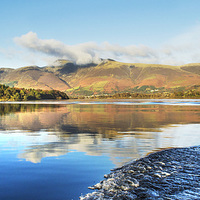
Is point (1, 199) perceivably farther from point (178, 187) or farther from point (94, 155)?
point (94, 155)

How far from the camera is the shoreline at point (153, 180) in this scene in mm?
8688

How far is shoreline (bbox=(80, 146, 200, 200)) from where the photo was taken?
8.69m

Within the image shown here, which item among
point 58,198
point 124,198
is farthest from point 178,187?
point 58,198

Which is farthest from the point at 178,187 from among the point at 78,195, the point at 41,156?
the point at 41,156

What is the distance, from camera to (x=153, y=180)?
10.2 metres

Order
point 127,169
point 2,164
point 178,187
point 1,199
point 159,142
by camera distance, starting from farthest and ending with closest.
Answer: point 159,142 → point 2,164 → point 127,169 → point 178,187 → point 1,199

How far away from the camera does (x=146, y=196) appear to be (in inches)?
337

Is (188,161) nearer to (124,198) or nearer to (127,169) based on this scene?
(127,169)

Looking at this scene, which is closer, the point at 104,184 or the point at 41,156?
the point at 104,184

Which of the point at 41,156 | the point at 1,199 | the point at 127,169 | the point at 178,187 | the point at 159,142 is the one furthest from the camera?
the point at 159,142

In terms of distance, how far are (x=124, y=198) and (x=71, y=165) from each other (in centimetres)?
483

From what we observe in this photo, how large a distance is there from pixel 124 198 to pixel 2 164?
23.7 ft

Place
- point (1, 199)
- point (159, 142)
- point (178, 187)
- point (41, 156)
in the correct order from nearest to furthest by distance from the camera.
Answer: point (1, 199), point (178, 187), point (41, 156), point (159, 142)

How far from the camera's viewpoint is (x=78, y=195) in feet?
28.8
